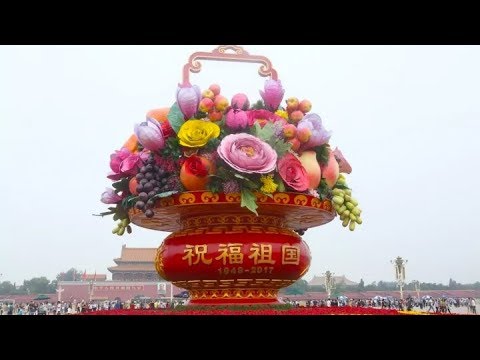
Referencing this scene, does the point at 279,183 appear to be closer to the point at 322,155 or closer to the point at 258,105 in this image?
the point at 322,155

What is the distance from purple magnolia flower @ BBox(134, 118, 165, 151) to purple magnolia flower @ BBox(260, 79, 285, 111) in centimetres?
98

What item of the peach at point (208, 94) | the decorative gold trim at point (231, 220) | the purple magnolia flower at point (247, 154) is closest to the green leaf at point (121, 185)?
the decorative gold trim at point (231, 220)

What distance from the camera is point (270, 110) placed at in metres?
4.29

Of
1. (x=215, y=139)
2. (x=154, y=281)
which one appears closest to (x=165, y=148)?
(x=215, y=139)

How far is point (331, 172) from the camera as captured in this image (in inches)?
161

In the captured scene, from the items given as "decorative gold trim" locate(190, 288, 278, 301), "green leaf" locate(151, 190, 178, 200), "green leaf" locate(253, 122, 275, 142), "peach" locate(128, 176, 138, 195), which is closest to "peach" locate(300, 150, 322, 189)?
"green leaf" locate(253, 122, 275, 142)

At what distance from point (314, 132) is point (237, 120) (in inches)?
25.0

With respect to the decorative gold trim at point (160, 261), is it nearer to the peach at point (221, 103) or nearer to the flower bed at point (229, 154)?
the flower bed at point (229, 154)

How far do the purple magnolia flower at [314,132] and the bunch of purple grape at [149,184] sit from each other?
1.12 metres

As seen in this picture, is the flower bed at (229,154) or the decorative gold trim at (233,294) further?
the decorative gold trim at (233,294)

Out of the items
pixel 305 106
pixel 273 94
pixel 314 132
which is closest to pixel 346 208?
pixel 314 132

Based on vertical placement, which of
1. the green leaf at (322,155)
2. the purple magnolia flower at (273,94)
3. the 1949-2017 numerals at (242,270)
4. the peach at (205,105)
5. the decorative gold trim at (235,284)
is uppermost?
the purple magnolia flower at (273,94)

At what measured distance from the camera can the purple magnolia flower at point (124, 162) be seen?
157 inches

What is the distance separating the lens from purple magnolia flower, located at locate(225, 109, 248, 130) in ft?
12.3
